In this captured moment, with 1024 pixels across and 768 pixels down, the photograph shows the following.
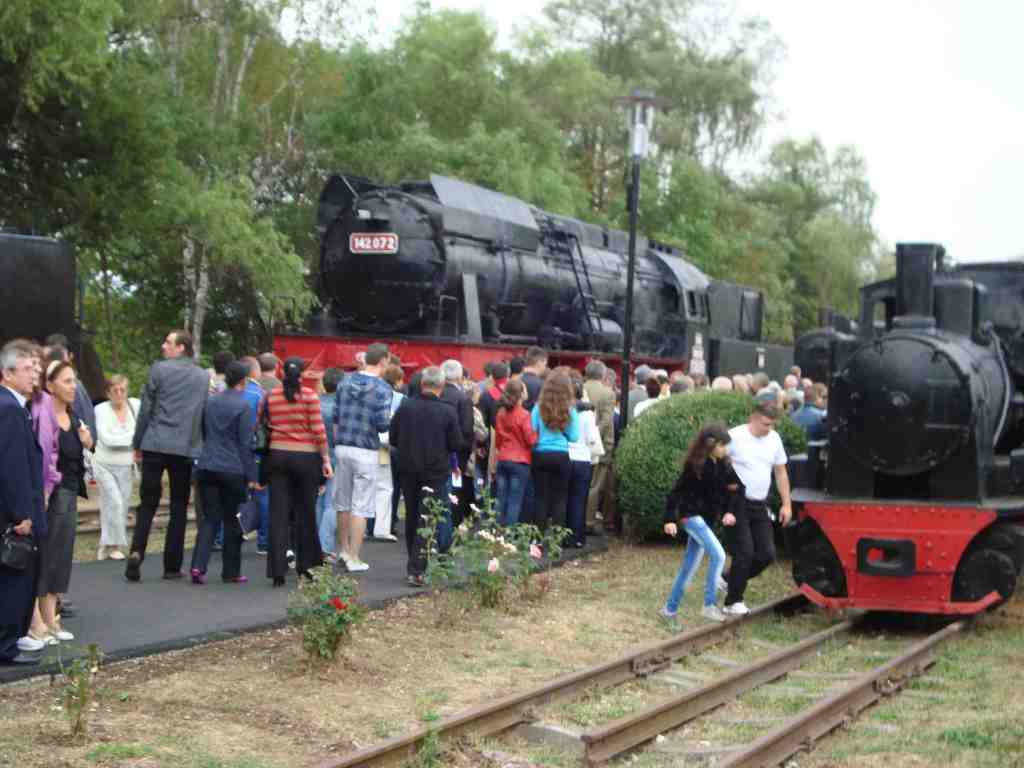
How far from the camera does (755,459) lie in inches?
457

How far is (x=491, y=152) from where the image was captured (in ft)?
113

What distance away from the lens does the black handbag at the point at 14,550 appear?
8.20 meters

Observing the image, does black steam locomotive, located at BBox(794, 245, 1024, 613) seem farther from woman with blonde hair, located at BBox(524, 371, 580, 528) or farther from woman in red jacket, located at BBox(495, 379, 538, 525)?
woman in red jacket, located at BBox(495, 379, 538, 525)

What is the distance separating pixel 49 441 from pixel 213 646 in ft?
5.80

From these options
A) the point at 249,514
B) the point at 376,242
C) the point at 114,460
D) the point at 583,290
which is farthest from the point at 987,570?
the point at 583,290

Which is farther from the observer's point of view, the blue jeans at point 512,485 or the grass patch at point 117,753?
the blue jeans at point 512,485

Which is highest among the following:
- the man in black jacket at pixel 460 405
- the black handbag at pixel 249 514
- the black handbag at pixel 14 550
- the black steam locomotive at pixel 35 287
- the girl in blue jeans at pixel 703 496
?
the black steam locomotive at pixel 35 287

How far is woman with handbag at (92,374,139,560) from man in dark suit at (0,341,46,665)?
3.95 metres

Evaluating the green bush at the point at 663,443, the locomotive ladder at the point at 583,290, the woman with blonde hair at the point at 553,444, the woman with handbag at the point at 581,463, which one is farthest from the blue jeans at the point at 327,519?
the locomotive ladder at the point at 583,290

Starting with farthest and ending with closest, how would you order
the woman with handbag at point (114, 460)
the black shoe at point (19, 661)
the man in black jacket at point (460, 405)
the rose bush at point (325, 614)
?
the man in black jacket at point (460, 405) → the woman with handbag at point (114, 460) → the rose bush at point (325, 614) → the black shoe at point (19, 661)

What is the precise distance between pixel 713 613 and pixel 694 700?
10.5ft

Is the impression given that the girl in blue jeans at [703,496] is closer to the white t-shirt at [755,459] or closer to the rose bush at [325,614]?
the white t-shirt at [755,459]

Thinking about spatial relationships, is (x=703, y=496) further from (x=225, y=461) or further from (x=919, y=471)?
(x=225, y=461)

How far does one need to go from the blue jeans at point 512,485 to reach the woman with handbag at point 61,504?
5363 millimetres
